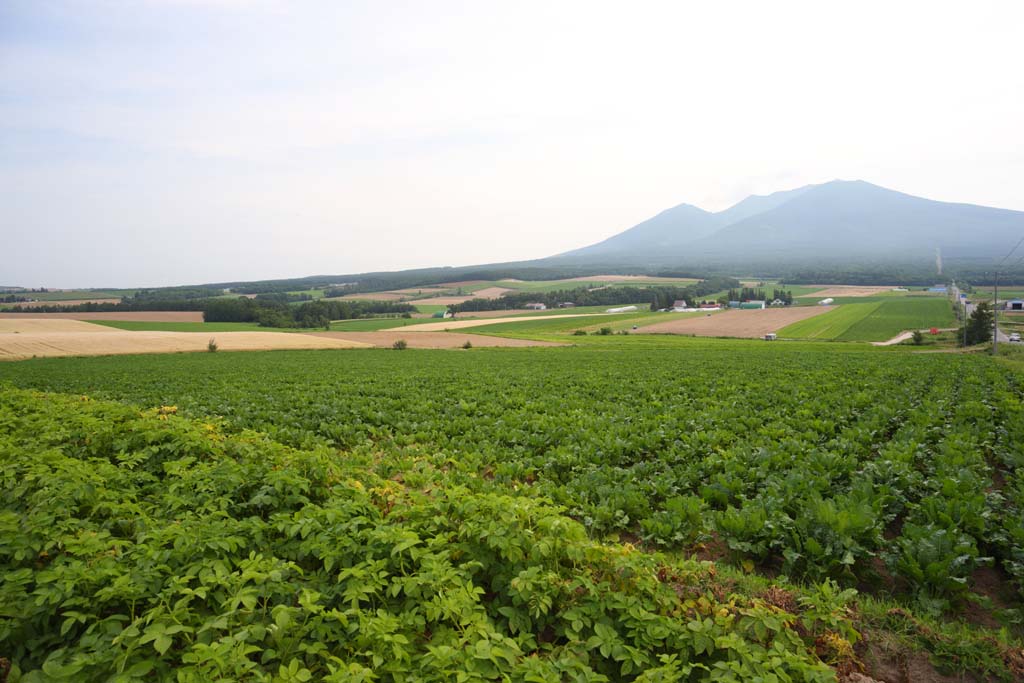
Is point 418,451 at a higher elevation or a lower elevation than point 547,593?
lower

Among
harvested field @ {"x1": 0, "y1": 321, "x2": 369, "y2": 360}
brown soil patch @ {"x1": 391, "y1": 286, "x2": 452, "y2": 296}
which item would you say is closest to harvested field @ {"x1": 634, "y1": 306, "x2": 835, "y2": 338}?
harvested field @ {"x1": 0, "y1": 321, "x2": 369, "y2": 360}

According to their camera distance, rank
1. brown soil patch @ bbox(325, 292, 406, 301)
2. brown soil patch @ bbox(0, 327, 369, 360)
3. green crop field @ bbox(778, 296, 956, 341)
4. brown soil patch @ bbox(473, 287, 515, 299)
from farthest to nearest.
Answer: brown soil patch @ bbox(473, 287, 515, 299)
brown soil patch @ bbox(325, 292, 406, 301)
green crop field @ bbox(778, 296, 956, 341)
brown soil patch @ bbox(0, 327, 369, 360)

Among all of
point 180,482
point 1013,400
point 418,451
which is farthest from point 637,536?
point 1013,400

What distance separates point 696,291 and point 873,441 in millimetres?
135857

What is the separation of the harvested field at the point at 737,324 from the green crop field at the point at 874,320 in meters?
2.47

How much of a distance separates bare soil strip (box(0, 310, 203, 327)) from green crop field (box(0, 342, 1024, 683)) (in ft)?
286

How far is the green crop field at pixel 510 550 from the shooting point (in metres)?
3.79

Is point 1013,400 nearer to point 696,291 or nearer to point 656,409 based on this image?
point 656,409

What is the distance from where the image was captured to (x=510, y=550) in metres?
4.97

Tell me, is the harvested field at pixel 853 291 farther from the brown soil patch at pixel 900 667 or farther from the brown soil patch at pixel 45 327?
the brown soil patch at pixel 45 327

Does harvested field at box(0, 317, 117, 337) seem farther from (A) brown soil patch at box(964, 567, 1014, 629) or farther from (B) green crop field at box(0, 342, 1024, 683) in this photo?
(A) brown soil patch at box(964, 567, 1014, 629)

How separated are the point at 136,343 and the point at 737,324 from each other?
254ft

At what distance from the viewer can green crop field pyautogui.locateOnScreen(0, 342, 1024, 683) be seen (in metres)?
3.79

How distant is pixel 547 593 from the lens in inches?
181
